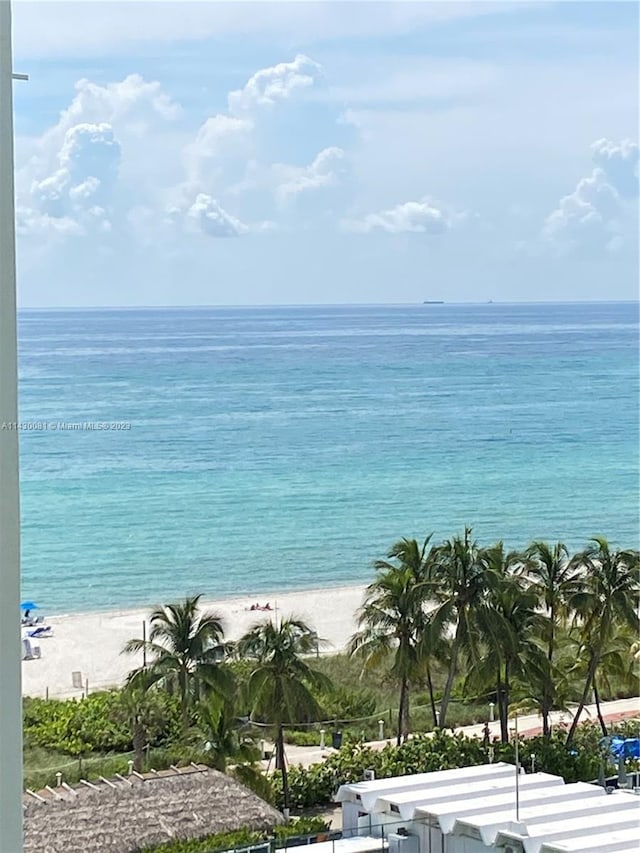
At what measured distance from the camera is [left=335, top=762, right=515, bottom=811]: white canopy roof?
714 cm

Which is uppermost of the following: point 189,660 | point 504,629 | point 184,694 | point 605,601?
point 605,601

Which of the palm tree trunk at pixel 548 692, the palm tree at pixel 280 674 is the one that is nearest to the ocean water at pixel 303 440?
the palm tree trunk at pixel 548 692

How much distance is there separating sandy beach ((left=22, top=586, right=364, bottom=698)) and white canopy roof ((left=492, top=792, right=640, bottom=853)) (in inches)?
399

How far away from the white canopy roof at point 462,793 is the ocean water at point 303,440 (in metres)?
16.0

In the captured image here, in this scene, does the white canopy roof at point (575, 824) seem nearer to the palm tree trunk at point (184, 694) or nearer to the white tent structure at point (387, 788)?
the white tent structure at point (387, 788)

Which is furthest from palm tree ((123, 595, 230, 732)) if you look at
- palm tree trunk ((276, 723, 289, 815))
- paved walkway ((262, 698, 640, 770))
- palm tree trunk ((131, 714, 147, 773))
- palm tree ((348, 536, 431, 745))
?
palm tree ((348, 536, 431, 745))

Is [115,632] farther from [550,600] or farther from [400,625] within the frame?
[550,600]

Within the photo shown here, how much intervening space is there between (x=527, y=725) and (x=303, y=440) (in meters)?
21.8

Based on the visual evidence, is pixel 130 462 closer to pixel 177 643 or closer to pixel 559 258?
pixel 559 258

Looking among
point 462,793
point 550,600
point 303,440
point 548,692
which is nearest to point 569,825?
point 462,793

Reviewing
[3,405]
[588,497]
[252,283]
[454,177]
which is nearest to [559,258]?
[454,177]

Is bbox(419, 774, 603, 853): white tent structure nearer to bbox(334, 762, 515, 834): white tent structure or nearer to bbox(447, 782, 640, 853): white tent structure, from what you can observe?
bbox(447, 782, 640, 853): white tent structure

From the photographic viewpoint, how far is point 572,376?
40.4 m

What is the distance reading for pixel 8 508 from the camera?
1183 millimetres
